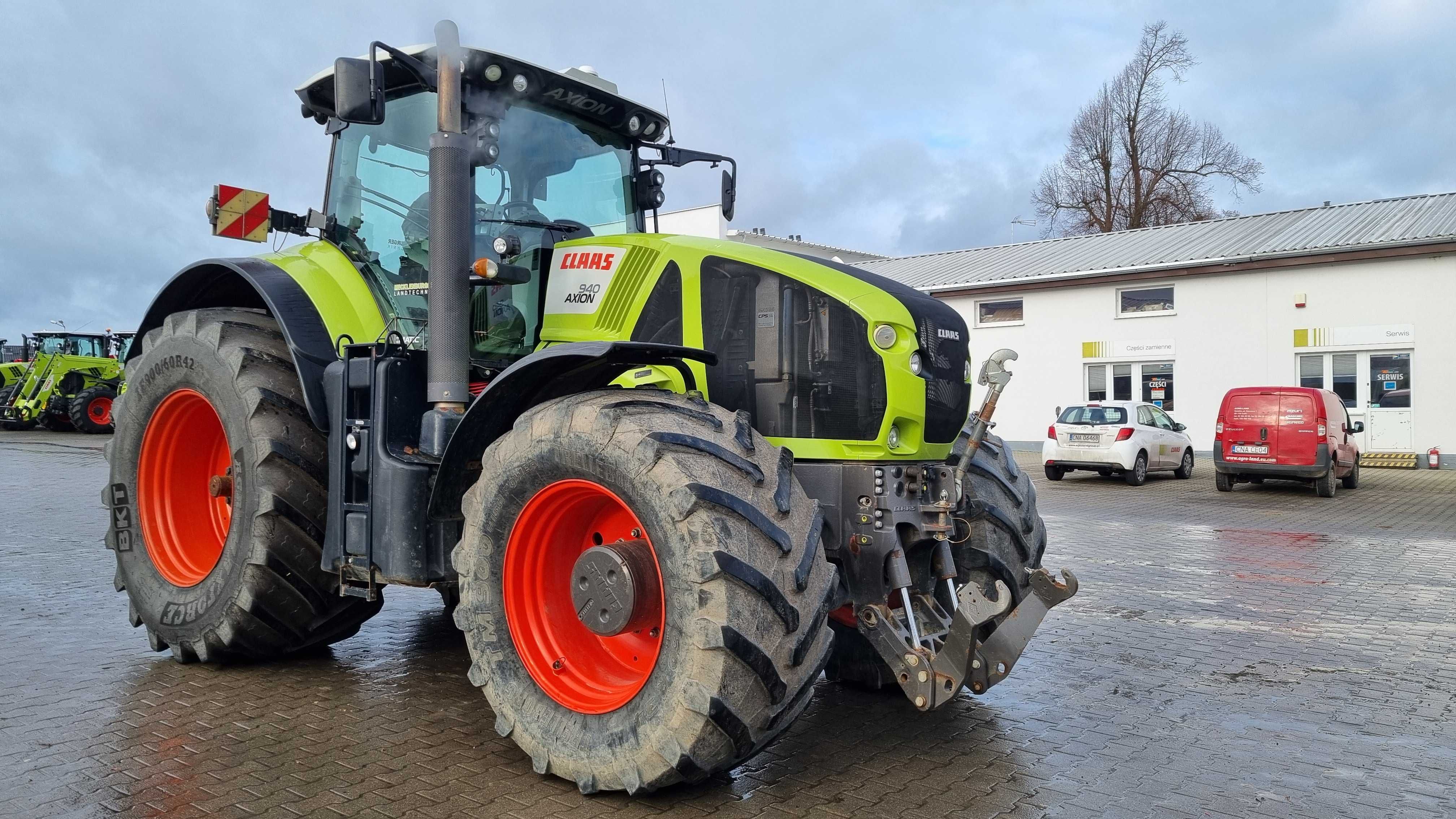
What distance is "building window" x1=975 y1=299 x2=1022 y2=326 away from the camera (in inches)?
1118

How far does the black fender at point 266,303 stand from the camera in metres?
5.20

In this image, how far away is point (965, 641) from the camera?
3.98 meters

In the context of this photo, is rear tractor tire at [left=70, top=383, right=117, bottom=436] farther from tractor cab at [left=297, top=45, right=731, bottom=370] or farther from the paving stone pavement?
tractor cab at [left=297, top=45, right=731, bottom=370]

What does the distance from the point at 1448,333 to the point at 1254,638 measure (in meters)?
19.1

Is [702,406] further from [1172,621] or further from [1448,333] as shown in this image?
[1448,333]

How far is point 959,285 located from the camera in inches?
1129

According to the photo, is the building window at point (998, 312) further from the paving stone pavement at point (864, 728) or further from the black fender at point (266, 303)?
the black fender at point (266, 303)

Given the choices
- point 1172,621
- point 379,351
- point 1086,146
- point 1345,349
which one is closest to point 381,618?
point 379,351

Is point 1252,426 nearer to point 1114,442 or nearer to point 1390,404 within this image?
point 1114,442

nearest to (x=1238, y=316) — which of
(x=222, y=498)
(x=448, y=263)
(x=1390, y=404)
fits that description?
(x=1390, y=404)

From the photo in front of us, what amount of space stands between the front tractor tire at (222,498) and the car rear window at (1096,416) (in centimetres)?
1643

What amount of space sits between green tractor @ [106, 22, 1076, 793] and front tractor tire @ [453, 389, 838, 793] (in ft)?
0.04

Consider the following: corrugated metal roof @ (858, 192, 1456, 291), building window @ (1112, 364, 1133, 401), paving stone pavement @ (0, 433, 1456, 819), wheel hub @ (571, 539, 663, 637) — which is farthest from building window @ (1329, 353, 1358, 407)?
wheel hub @ (571, 539, 663, 637)

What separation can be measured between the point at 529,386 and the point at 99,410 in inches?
1221
